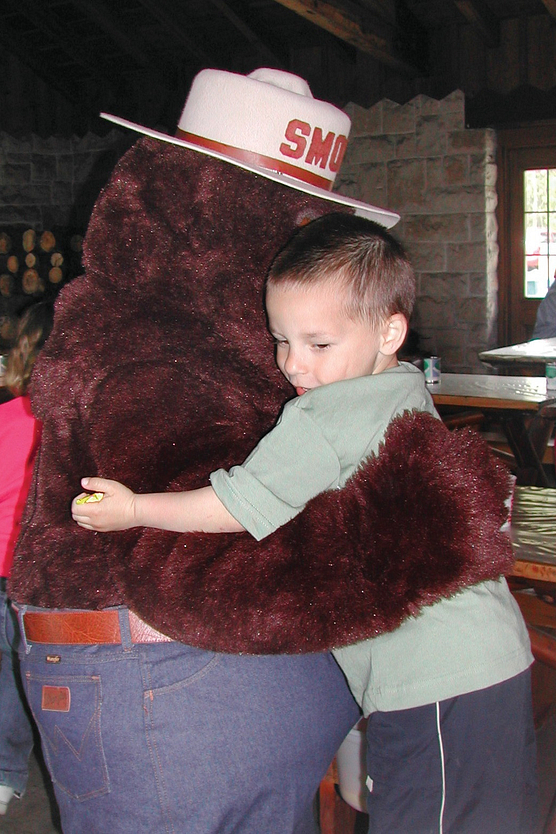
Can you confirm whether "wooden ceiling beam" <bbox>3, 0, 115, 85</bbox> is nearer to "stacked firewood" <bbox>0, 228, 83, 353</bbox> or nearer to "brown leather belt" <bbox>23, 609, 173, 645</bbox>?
"stacked firewood" <bbox>0, 228, 83, 353</bbox>

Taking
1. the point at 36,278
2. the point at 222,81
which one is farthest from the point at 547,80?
the point at 222,81

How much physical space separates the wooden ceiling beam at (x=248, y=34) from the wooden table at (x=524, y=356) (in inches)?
141

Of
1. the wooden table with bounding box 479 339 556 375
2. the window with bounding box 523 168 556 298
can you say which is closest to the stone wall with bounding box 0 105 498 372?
the window with bounding box 523 168 556 298

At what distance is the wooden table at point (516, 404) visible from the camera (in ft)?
11.6

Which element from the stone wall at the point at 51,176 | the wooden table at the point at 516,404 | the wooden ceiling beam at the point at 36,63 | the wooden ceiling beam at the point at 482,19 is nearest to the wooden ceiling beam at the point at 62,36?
the wooden ceiling beam at the point at 36,63

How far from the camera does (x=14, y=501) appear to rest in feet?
6.71

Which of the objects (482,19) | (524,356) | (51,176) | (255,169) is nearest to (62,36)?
(51,176)

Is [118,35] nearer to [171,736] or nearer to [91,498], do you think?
[91,498]

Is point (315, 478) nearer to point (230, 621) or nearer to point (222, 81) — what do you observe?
point (230, 621)

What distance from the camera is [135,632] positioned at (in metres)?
0.92

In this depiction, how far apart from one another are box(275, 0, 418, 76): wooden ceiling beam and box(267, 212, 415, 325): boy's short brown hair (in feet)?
15.3

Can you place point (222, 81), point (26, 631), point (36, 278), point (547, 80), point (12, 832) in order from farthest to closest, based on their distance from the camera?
point (36, 278) → point (547, 80) → point (12, 832) → point (222, 81) → point (26, 631)

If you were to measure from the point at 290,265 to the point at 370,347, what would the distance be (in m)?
0.14

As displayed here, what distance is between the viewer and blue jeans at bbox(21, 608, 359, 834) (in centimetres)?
91
